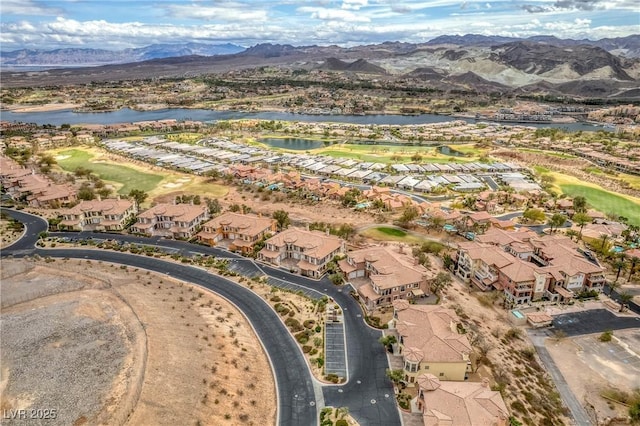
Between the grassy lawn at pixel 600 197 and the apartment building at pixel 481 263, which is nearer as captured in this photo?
the apartment building at pixel 481 263

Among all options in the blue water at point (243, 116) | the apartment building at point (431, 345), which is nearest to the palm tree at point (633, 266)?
the apartment building at point (431, 345)

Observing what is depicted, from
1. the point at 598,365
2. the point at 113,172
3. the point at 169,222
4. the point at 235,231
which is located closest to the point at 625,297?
the point at 598,365

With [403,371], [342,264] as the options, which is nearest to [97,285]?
[342,264]

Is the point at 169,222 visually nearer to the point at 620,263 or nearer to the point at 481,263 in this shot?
the point at 481,263

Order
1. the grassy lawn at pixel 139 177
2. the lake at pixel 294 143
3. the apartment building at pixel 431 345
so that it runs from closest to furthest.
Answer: the apartment building at pixel 431 345, the grassy lawn at pixel 139 177, the lake at pixel 294 143

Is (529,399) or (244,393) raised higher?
(244,393)

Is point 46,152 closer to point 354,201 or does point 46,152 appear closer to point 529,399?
point 354,201

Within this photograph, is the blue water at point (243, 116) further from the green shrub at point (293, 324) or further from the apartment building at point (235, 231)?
the green shrub at point (293, 324)
